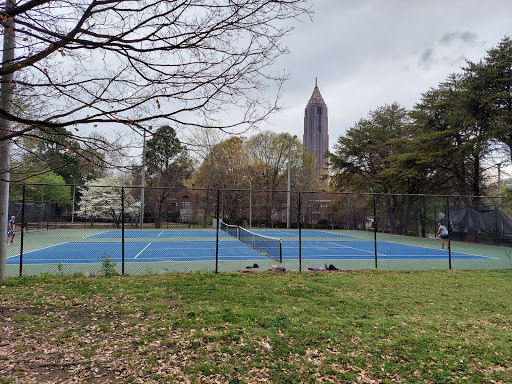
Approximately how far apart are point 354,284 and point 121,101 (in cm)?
706

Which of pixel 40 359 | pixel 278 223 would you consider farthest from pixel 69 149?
pixel 278 223

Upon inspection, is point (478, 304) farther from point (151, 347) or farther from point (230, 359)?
point (151, 347)

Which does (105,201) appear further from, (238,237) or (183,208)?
(238,237)

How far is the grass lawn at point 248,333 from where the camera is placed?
3717mm

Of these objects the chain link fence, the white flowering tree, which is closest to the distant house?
the chain link fence

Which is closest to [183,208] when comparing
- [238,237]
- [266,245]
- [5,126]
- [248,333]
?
[238,237]

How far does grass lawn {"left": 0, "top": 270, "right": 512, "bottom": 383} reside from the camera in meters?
3.72

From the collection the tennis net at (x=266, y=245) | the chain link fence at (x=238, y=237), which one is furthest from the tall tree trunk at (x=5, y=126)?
the tennis net at (x=266, y=245)

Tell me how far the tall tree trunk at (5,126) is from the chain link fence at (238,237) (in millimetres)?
685

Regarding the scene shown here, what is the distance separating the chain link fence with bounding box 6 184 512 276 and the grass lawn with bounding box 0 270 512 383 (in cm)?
243

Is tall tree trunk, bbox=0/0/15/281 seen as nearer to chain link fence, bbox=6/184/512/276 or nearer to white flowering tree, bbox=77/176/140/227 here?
chain link fence, bbox=6/184/512/276

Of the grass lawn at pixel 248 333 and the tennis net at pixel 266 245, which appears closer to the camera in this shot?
the grass lawn at pixel 248 333

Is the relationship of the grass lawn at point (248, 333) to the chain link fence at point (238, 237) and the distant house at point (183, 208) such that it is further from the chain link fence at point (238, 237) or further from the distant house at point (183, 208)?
the distant house at point (183, 208)

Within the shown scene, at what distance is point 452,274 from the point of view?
1055cm
